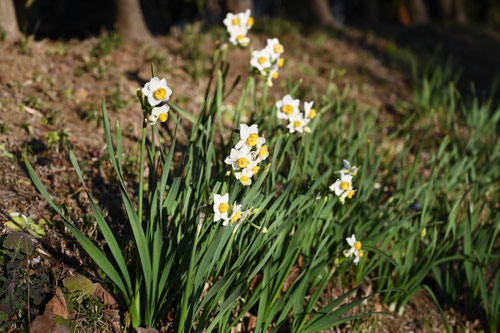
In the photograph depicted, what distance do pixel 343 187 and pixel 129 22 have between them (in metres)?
3.51

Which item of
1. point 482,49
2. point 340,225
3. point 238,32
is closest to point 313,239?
point 340,225

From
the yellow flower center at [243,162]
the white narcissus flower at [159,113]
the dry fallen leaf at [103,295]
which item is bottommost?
the dry fallen leaf at [103,295]

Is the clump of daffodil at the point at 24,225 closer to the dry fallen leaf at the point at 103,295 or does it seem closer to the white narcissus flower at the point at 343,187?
the dry fallen leaf at the point at 103,295

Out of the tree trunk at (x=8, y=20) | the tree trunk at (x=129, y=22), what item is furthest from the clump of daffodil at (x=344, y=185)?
the tree trunk at (x=129, y=22)

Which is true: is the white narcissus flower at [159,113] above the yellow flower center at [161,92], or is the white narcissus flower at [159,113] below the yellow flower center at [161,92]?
below

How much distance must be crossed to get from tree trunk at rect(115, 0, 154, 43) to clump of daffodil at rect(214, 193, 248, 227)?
141 inches

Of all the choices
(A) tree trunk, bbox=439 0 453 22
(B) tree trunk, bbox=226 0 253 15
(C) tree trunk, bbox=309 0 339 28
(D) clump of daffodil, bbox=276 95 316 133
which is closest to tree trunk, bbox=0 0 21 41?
(D) clump of daffodil, bbox=276 95 316 133

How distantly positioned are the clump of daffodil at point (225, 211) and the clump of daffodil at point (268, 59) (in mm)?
874

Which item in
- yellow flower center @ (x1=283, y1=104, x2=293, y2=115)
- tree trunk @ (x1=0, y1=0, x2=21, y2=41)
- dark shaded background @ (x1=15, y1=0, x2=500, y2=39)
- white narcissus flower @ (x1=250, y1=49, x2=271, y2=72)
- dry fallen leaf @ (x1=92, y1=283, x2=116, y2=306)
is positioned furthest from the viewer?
dark shaded background @ (x1=15, y1=0, x2=500, y2=39)

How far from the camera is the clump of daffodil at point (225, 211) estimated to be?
61.1 inches

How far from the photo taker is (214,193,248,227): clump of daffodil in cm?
155

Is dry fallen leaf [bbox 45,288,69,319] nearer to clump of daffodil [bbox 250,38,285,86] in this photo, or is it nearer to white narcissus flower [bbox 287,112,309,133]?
white narcissus flower [bbox 287,112,309,133]

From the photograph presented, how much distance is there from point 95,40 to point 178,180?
10.7ft

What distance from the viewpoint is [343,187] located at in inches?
78.9
